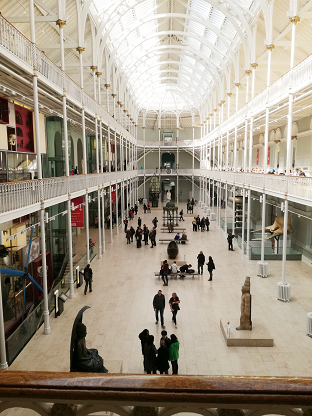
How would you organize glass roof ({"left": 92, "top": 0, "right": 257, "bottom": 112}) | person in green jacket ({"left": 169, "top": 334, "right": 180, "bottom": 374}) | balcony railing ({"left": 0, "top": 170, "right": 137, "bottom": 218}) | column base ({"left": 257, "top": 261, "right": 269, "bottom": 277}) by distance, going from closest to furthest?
person in green jacket ({"left": 169, "top": 334, "right": 180, "bottom": 374})
balcony railing ({"left": 0, "top": 170, "right": 137, "bottom": 218})
column base ({"left": 257, "top": 261, "right": 269, "bottom": 277})
glass roof ({"left": 92, "top": 0, "right": 257, "bottom": 112})

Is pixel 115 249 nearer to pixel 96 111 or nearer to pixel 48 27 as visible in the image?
pixel 96 111

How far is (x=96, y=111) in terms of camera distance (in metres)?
18.9

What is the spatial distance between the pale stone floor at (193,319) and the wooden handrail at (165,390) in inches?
291

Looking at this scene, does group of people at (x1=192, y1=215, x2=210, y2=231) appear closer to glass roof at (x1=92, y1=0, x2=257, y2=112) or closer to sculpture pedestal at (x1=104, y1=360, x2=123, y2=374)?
glass roof at (x1=92, y1=0, x2=257, y2=112)

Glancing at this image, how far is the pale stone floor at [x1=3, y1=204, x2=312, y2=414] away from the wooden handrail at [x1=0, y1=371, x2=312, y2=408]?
7.38 m

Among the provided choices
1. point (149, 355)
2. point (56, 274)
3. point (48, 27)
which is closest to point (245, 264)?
point (56, 274)

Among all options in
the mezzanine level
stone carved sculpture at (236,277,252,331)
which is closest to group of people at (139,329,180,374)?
stone carved sculpture at (236,277,252,331)

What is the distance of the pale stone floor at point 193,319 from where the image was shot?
8828 millimetres

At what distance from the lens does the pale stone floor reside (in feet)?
29.0

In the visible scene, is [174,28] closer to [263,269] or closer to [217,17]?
[217,17]

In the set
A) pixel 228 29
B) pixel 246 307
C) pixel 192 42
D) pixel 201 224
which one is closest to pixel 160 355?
pixel 246 307

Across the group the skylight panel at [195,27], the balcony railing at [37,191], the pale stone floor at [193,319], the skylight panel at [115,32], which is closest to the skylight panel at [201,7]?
the skylight panel at [195,27]

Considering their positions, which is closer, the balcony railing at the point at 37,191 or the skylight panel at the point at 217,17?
the balcony railing at the point at 37,191

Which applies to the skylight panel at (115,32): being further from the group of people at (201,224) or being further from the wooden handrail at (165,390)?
the wooden handrail at (165,390)
